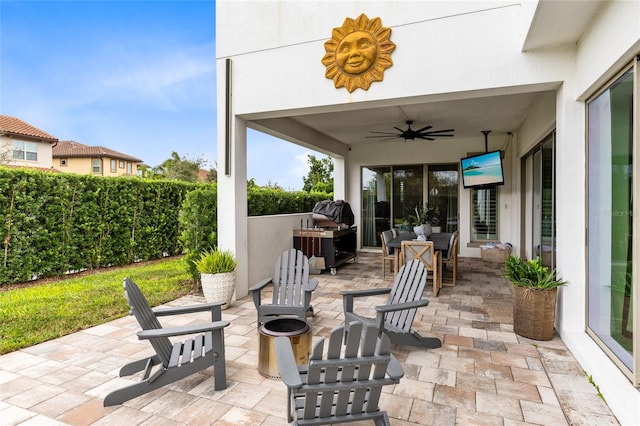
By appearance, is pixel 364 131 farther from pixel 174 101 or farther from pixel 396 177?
pixel 174 101

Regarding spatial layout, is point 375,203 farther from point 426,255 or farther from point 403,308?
point 403,308

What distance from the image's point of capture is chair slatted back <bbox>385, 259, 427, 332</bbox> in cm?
333

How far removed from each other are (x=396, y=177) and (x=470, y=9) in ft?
19.6

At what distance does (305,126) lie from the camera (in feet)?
24.2

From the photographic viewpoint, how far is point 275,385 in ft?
8.87

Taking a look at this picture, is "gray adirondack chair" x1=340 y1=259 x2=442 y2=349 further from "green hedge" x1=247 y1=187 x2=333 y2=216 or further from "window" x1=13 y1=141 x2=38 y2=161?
"window" x1=13 y1=141 x2=38 y2=161

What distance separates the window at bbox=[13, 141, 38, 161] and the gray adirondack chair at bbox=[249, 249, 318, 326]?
20.8 m

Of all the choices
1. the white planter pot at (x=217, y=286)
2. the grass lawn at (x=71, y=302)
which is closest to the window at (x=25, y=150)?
the grass lawn at (x=71, y=302)

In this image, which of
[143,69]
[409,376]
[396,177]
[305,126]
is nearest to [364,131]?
[305,126]

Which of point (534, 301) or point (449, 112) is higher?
point (449, 112)

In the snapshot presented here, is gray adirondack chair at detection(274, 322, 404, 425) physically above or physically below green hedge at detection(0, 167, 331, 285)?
below

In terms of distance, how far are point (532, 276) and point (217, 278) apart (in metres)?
3.71

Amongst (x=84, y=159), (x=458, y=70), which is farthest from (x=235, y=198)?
(x=84, y=159)

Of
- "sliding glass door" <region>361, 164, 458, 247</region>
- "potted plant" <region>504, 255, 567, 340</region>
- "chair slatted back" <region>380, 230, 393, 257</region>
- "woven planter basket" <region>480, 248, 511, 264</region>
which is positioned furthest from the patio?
"sliding glass door" <region>361, 164, 458, 247</region>
